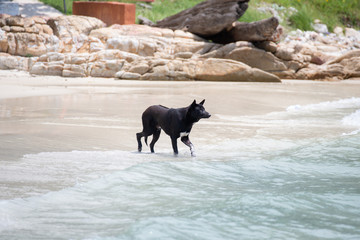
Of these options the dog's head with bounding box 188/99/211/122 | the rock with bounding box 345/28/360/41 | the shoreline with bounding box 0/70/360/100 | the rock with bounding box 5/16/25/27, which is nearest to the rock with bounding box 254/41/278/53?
the shoreline with bounding box 0/70/360/100

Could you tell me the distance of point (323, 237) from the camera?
10.8 ft

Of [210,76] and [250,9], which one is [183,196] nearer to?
[210,76]

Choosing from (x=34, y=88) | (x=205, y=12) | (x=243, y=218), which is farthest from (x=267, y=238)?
(x=205, y=12)

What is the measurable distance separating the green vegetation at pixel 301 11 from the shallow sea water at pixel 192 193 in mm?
23452

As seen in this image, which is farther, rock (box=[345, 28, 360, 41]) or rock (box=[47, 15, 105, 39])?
rock (box=[345, 28, 360, 41])

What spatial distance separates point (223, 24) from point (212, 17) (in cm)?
68

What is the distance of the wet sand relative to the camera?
6043mm

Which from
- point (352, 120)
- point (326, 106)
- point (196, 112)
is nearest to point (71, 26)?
point (326, 106)

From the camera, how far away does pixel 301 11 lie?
Answer: 117 feet

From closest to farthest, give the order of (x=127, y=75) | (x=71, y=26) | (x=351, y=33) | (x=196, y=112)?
(x=196, y=112), (x=127, y=75), (x=71, y=26), (x=351, y=33)

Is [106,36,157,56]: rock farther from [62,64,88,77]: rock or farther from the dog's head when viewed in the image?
the dog's head

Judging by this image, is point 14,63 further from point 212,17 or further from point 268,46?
point 268,46

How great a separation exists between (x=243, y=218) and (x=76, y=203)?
128 cm

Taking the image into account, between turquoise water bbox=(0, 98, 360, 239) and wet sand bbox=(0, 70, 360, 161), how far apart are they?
65 centimetres
